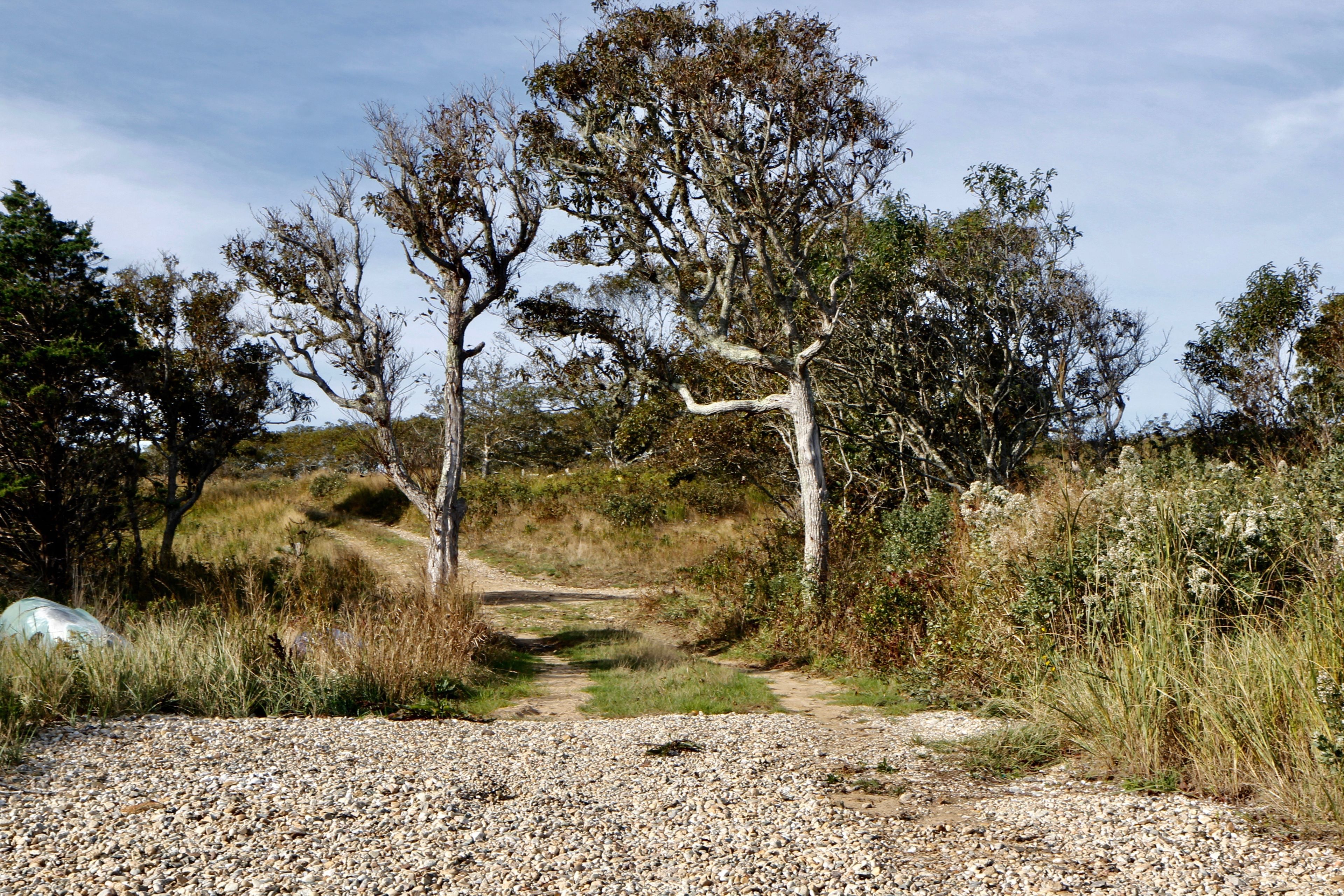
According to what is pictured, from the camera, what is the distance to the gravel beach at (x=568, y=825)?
3350 mm

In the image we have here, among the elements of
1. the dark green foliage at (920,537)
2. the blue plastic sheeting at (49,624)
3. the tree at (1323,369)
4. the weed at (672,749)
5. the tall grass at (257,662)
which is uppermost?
the tree at (1323,369)

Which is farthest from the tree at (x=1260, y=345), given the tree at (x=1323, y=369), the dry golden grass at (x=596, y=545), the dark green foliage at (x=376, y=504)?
the dark green foliage at (x=376, y=504)

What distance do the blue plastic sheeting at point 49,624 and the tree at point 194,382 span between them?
7.83 m

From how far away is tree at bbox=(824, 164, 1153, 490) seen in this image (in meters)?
14.9

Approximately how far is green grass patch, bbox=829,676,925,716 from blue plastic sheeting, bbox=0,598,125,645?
583 cm

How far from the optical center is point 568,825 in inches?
157

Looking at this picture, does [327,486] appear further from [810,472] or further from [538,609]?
[810,472]

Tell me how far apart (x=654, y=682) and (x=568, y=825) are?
4603 millimetres

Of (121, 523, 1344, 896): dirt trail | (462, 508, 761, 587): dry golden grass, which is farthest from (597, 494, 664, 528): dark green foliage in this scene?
(121, 523, 1344, 896): dirt trail

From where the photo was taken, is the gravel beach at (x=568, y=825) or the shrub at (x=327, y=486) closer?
the gravel beach at (x=568, y=825)

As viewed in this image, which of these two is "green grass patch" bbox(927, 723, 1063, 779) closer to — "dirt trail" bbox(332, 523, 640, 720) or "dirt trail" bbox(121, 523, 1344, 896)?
"dirt trail" bbox(121, 523, 1344, 896)

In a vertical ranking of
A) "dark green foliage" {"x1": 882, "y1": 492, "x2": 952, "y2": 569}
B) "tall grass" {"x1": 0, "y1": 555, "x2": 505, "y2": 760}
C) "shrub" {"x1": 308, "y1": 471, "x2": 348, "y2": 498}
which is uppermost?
"shrub" {"x1": 308, "y1": 471, "x2": 348, "y2": 498}

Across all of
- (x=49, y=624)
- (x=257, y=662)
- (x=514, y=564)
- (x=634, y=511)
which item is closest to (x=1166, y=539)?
(x=257, y=662)

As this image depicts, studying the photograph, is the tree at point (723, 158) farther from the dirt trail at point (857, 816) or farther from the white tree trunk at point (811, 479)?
the dirt trail at point (857, 816)
